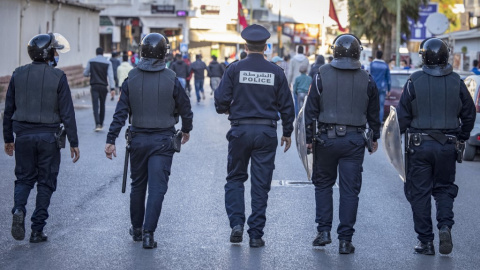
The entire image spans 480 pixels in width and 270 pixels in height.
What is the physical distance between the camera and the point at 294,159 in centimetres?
1461

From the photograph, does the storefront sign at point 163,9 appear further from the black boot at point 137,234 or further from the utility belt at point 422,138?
the utility belt at point 422,138

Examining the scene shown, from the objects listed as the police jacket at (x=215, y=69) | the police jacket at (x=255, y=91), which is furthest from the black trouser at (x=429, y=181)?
the police jacket at (x=215, y=69)

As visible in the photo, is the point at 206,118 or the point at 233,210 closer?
the point at 233,210

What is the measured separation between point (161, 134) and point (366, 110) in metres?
1.70

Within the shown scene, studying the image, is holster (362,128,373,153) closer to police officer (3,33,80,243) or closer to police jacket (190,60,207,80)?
police officer (3,33,80,243)

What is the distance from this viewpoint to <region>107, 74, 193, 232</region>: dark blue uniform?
7.45 meters

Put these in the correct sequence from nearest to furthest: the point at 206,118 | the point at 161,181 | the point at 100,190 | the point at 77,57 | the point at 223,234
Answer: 1. the point at 161,181
2. the point at 223,234
3. the point at 100,190
4. the point at 206,118
5. the point at 77,57

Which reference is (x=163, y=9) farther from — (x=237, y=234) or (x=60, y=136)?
(x=237, y=234)

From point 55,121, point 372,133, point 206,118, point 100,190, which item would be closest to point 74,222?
point 55,121

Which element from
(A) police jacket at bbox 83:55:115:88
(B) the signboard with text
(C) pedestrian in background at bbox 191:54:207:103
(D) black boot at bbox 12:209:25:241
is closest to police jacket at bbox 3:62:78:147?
(D) black boot at bbox 12:209:25:241

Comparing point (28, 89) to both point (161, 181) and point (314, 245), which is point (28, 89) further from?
point (314, 245)

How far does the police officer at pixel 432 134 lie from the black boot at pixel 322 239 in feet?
2.35

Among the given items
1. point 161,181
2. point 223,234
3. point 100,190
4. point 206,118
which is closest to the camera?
point 161,181

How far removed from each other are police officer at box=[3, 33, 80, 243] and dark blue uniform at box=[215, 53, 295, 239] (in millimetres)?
1326
